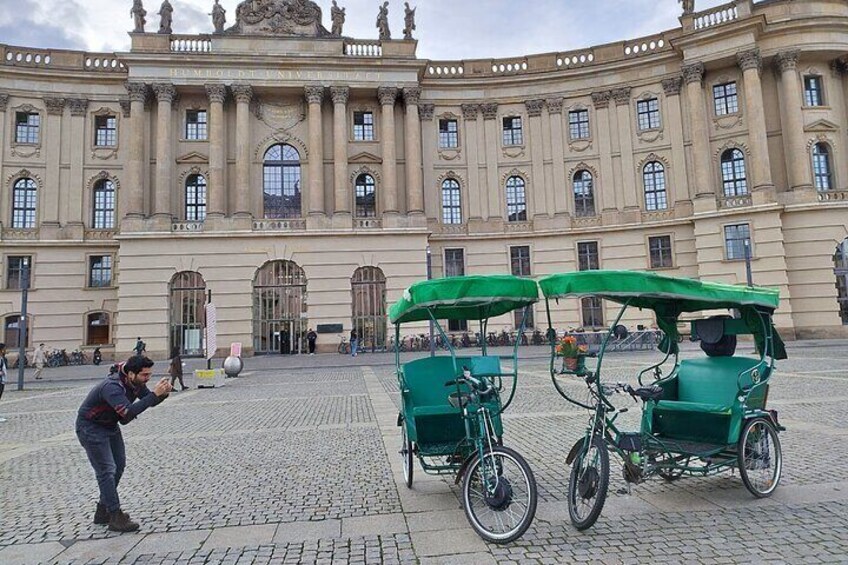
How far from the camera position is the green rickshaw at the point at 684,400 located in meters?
5.54

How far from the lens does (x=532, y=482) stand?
197 inches

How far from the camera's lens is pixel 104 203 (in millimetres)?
38219

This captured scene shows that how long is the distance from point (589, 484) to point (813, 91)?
40.8 m

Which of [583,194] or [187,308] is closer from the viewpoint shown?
[187,308]

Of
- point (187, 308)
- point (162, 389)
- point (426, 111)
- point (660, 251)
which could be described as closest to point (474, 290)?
point (162, 389)

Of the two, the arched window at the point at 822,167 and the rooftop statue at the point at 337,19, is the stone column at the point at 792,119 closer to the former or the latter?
the arched window at the point at 822,167

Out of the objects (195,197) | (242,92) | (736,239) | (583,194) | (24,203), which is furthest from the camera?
(583,194)

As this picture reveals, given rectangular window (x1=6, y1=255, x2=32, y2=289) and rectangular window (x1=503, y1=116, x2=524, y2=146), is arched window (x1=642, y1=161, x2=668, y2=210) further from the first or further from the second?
rectangular window (x1=6, y1=255, x2=32, y2=289)

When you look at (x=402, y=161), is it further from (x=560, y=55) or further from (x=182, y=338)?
(x=182, y=338)

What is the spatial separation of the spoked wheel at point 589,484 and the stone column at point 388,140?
3227cm

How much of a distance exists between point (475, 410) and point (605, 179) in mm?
36422

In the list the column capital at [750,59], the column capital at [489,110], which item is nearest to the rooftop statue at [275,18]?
the column capital at [489,110]

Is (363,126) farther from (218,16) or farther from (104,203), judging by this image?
(104,203)

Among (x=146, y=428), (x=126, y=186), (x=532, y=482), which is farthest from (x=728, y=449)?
(x=126, y=186)
